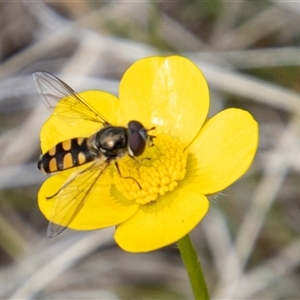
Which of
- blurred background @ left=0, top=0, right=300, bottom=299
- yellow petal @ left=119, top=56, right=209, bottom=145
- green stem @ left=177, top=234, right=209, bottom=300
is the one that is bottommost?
blurred background @ left=0, top=0, right=300, bottom=299

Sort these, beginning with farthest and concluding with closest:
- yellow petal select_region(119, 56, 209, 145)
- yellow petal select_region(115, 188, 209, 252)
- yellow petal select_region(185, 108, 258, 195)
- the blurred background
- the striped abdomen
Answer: the blurred background
yellow petal select_region(119, 56, 209, 145)
the striped abdomen
yellow petal select_region(185, 108, 258, 195)
yellow petal select_region(115, 188, 209, 252)

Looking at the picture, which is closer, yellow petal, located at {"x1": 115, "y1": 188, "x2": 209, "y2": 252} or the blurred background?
yellow petal, located at {"x1": 115, "y1": 188, "x2": 209, "y2": 252}

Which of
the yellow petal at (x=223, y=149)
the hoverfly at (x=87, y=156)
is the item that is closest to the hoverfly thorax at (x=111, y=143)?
the hoverfly at (x=87, y=156)

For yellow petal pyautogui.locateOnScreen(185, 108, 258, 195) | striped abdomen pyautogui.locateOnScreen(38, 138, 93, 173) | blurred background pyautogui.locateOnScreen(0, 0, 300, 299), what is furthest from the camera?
blurred background pyautogui.locateOnScreen(0, 0, 300, 299)

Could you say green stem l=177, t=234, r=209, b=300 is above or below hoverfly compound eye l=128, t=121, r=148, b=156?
below

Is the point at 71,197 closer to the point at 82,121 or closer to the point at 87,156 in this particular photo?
the point at 87,156

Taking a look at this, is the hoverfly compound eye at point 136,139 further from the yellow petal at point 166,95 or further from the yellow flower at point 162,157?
the yellow petal at point 166,95

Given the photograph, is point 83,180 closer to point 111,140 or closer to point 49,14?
point 111,140

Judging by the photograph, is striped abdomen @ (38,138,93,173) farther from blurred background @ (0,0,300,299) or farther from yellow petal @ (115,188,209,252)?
blurred background @ (0,0,300,299)

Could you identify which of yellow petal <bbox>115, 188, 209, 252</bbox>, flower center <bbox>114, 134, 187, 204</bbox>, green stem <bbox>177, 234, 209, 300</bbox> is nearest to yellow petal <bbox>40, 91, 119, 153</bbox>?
flower center <bbox>114, 134, 187, 204</bbox>
